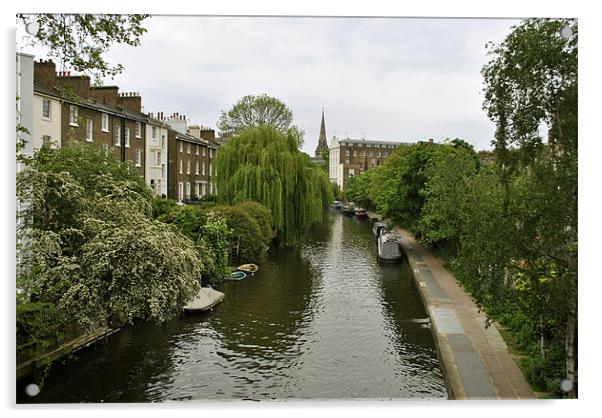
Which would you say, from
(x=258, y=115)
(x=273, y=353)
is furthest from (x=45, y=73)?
(x=258, y=115)

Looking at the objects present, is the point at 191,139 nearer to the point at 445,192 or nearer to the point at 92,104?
the point at 92,104

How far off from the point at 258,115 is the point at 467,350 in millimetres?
20966

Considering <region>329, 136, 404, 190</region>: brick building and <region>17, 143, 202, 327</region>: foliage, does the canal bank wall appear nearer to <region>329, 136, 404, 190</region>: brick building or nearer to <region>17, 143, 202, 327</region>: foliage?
<region>17, 143, 202, 327</region>: foliage

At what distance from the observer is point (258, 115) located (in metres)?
29.2

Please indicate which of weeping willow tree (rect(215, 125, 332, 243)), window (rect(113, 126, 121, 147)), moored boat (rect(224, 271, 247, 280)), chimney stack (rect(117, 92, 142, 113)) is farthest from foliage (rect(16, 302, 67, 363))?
chimney stack (rect(117, 92, 142, 113))

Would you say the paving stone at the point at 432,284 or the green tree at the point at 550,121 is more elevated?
the green tree at the point at 550,121

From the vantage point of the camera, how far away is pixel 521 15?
7.22m

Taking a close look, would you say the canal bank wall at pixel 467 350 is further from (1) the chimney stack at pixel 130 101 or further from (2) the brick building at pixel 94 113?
(1) the chimney stack at pixel 130 101

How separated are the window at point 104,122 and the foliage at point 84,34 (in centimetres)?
1201

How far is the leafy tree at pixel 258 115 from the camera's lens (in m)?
26.9

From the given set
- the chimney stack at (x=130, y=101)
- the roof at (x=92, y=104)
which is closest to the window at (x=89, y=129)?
the roof at (x=92, y=104)

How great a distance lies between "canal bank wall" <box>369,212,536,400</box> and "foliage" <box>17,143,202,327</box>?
4670mm

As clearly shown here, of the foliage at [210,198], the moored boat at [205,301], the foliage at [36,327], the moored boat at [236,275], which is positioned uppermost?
the foliage at [210,198]

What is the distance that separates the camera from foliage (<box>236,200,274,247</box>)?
22.6 m
